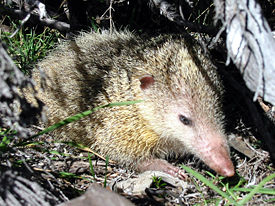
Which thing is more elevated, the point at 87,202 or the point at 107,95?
the point at 107,95

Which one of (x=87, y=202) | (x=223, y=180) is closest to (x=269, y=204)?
(x=223, y=180)

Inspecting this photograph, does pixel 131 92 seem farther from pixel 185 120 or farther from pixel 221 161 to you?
pixel 221 161

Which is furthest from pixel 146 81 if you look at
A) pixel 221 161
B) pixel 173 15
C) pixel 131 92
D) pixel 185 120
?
pixel 221 161

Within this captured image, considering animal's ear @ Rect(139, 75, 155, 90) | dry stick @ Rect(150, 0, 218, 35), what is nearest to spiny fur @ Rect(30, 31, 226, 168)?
animal's ear @ Rect(139, 75, 155, 90)

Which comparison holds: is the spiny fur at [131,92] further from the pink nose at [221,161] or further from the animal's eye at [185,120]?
the pink nose at [221,161]

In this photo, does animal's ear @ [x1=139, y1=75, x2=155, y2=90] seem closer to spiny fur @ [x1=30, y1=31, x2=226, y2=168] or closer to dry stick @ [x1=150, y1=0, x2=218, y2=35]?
spiny fur @ [x1=30, y1=31, x2=226, y2=168]

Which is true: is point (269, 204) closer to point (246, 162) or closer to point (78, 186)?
point (246, 162)
